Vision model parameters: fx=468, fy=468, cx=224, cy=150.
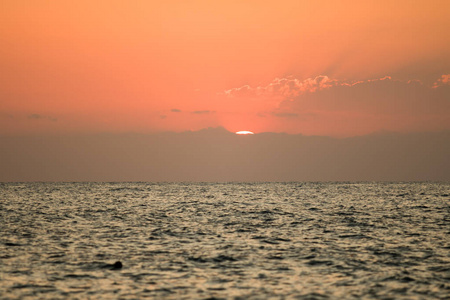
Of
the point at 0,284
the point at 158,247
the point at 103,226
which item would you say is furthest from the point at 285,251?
the point at 103,226

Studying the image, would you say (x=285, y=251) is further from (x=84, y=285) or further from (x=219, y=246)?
A: (x=84, y=285)

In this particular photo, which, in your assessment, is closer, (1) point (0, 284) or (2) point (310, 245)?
(1) point (0, 284)

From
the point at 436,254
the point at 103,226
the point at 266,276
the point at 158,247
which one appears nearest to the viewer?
the point at 266,276

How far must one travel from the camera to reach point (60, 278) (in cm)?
2514

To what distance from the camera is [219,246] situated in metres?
36.2

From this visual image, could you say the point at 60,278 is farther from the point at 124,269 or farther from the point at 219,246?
the point at 219,246

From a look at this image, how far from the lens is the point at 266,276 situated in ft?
84.8

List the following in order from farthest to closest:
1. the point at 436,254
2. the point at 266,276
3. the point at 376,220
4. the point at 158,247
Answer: the point at 376,220 < the point at 158,247 < the point at 436,254 < the point at 266,276

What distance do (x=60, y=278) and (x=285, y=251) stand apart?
15886mm

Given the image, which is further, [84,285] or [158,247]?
[158,247]

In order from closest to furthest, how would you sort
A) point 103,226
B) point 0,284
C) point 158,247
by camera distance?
point 0,284 → point 158,247 → point 103,226

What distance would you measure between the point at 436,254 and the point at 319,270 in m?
10.5

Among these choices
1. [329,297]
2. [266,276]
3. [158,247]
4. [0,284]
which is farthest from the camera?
[158,247]

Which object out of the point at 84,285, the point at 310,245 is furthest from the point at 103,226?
the point at 84,285
